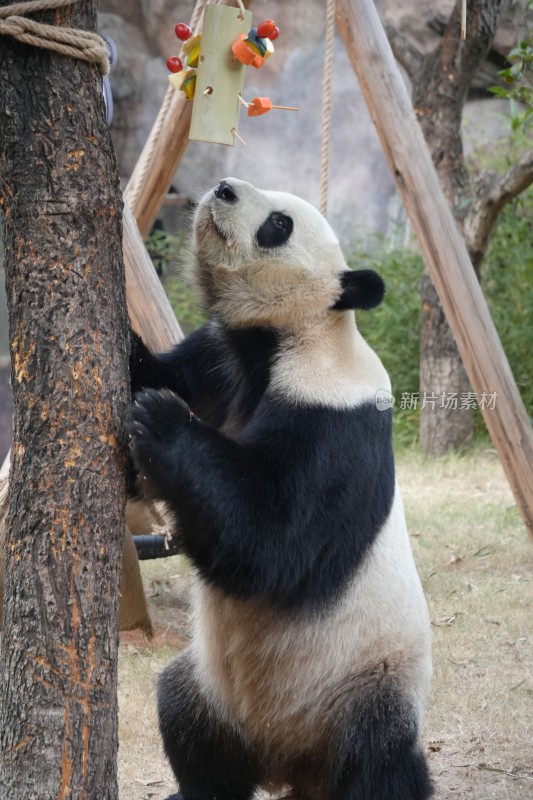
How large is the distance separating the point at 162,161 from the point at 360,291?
6.82 feet

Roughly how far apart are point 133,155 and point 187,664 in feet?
31.3

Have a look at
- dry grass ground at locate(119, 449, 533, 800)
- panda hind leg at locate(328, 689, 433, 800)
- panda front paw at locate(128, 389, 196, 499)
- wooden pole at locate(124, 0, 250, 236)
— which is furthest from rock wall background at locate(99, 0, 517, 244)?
panda front paw at locate(128, 389, 196, 499)

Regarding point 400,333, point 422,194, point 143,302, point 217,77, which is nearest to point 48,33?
point 217,77

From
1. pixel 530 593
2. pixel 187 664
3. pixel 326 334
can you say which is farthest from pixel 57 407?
pixel 530 593

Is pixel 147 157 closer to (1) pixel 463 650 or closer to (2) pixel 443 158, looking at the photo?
(1) pixel 463 650

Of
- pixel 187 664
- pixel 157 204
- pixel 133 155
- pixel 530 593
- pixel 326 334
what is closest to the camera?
pixel 326 334

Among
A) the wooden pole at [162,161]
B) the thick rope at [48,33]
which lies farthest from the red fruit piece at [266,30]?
the wooden pole at [162,161]

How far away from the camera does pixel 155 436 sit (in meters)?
2.19

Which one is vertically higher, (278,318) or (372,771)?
(278,318)

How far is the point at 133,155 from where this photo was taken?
1160cm

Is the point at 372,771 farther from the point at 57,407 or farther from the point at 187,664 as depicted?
the point at 57,407

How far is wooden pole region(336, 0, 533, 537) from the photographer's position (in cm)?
405

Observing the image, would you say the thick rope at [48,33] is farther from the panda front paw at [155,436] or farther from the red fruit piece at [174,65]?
the panda front paw at [155,436]

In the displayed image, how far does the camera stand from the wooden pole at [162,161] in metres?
4.32
